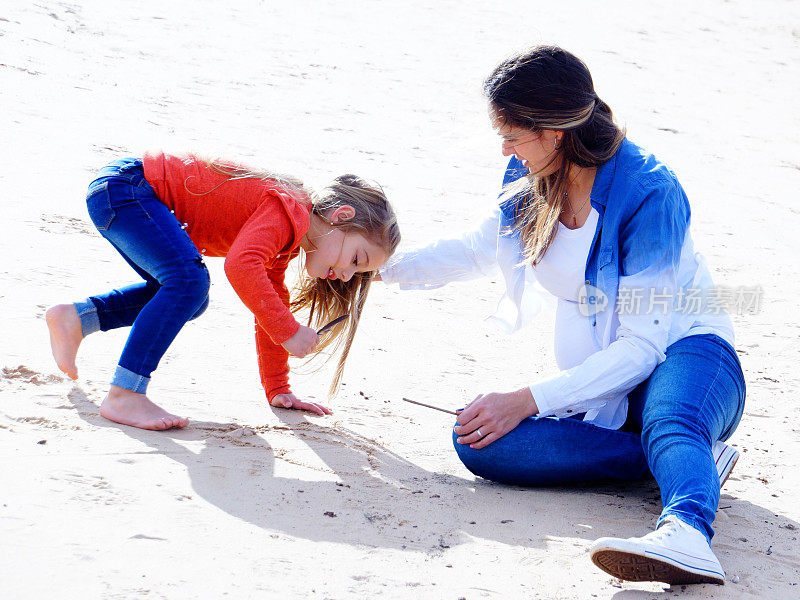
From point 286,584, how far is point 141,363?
103cm

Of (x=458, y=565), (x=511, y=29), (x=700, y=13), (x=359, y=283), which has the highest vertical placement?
(x=700, y=13)

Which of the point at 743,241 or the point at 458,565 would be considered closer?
the point at 458,565

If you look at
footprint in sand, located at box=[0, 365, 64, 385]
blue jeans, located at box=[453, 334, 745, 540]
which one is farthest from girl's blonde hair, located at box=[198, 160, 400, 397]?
footprint in sand, located at box=[0, 365, 64, 385]

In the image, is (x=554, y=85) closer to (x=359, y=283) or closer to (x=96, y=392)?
(x=359, y=283)

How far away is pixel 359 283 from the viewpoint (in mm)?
3182

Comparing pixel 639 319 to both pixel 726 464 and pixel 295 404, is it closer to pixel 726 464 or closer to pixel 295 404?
pixel 726 464

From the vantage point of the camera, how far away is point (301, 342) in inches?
111

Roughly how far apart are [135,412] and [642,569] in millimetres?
1516

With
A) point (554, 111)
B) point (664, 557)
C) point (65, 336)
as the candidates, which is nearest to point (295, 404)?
point (65, 336)

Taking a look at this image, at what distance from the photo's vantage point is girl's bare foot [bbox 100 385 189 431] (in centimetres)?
269

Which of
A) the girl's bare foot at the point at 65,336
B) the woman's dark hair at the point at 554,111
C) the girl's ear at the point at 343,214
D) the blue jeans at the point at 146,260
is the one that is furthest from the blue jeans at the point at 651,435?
the girl's bare foot at the point at 65,336

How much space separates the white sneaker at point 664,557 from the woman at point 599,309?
1.03 feet

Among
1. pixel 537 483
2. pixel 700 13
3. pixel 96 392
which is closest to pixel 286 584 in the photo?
pixel 537 483

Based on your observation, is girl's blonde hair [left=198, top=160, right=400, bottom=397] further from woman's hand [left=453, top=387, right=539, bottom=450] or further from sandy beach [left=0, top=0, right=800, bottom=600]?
woman's hand [left=453, top=387, right=539, bottom=450]
